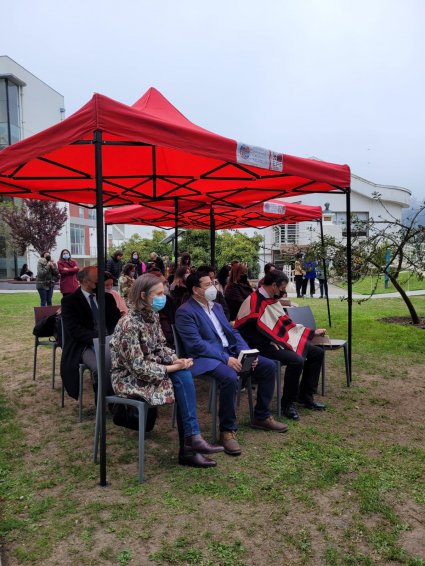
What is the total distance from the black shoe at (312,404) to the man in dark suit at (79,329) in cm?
220

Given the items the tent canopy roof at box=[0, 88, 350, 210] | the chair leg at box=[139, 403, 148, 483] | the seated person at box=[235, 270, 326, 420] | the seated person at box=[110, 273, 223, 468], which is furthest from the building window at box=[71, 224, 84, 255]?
the chair leg at box=[139, 403, 148, 483]

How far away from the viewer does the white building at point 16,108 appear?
33.0m

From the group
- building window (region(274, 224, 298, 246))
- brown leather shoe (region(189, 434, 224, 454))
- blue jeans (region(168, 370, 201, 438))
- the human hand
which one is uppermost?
building window (region(274, 224, 298, 246))

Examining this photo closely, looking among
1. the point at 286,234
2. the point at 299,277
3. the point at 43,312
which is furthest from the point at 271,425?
the point at 286,234

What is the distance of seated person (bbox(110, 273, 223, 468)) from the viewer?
11.3 ft

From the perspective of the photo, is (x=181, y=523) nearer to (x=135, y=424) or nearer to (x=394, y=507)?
(x=135, y=424)

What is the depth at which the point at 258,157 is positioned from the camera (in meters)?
4.13

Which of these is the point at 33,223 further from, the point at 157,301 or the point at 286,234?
the point at 157,301

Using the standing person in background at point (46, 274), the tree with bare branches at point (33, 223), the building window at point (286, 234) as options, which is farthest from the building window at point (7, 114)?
the standing person in background at point (46, 274)

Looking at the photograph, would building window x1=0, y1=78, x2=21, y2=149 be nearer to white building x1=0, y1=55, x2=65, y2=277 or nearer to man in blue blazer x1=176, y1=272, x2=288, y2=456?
white building x1=0, y1=55, x2=65, y2=277

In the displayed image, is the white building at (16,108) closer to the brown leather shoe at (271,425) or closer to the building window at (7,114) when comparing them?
the building window at (7,114)

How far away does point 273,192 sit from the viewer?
23.1 ft

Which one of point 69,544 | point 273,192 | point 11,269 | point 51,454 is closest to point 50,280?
point 273,192

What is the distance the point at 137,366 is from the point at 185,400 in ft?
1.61
